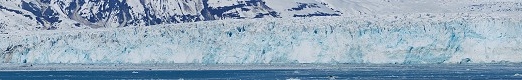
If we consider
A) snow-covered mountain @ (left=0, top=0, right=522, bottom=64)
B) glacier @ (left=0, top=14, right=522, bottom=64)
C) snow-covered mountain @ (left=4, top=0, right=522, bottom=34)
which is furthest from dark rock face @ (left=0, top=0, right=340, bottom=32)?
glacier @ (left=0, top=14, right=522, bottom=64)

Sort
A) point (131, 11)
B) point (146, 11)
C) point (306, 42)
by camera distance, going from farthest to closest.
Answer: point (131, 11), point (146, 11), point (306, 42)

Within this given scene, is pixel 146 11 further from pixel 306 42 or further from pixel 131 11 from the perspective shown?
pixel 306 42

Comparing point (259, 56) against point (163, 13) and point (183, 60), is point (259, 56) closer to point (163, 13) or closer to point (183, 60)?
point (183, 60)

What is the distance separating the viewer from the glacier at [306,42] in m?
51.0

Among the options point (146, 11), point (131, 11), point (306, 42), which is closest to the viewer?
point (306, 42)

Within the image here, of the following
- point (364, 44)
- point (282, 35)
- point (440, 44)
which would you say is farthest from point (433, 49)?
point (282, 35)

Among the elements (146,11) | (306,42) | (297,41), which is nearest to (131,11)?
(146,11)

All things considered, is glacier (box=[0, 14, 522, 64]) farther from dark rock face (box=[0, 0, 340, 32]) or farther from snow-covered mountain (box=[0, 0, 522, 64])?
dark rock face (box=[0, 0, 340, 32])

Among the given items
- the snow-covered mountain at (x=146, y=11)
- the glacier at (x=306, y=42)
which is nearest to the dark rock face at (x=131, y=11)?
the snow-covered mountain at (x=146, y=11)

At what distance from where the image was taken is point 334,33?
175ft

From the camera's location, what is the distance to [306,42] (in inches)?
2108

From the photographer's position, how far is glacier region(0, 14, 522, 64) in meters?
51.0

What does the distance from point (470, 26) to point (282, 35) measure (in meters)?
9.52

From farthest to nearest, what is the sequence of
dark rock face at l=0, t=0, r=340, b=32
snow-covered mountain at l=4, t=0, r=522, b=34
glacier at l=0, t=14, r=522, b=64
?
1. dark rock face at l=0, t=0, r=340, b=32
2. snow-covered mountain at l=4, t=0, r=522, b=34
3. glacier at l=0, t=14, r=522, b=64
